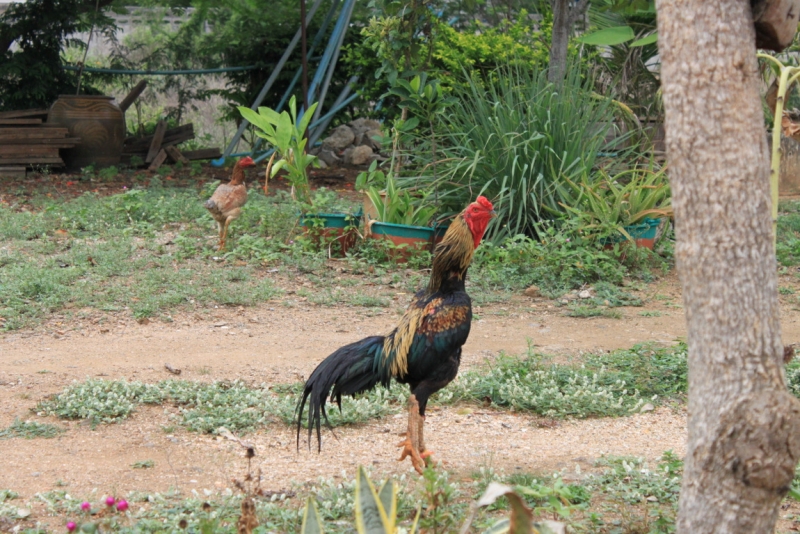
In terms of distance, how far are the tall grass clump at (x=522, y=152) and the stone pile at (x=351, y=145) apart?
18.0 ft

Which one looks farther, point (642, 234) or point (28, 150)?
point (28, 150)

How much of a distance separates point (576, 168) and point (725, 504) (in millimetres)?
6997

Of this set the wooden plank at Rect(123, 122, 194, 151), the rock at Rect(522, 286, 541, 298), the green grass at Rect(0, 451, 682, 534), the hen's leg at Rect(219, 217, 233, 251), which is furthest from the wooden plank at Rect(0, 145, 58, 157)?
the green grass at Rect(0, 451, 682, 534)

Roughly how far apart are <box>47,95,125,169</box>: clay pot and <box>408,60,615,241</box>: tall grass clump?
618 centimetres

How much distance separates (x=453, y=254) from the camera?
13.9 ft

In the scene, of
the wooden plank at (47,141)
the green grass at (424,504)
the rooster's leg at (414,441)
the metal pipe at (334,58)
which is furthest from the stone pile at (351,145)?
the green grass at (424,504)

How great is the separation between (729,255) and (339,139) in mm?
13160

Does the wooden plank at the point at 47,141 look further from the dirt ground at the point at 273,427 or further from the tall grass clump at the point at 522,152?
the dirt ground at the point at 273,427

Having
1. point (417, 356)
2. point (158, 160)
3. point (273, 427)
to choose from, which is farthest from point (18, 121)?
point (417, 356)

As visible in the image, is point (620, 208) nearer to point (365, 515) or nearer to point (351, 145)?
point (365, 515)

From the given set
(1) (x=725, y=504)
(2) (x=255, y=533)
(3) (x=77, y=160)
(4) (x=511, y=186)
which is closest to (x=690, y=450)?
(1) (x=725, y=504)

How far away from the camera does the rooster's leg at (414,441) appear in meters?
4.02

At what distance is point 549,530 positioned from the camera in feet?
7.96

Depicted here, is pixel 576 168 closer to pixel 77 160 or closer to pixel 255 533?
pixel 255 533
